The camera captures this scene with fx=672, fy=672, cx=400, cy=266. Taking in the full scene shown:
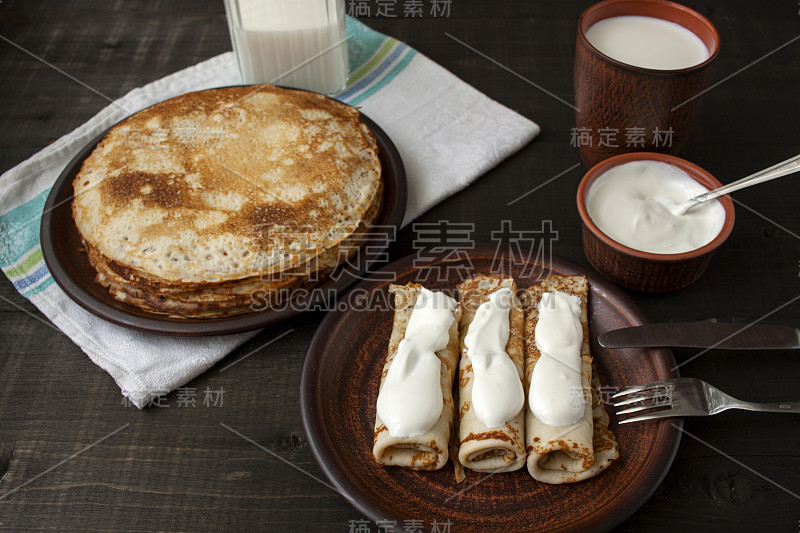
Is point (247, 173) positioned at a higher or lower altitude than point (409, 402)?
higher

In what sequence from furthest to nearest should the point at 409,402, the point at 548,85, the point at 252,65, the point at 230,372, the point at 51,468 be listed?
the point at 548,85, the point at 252,65, the point at 230,372, the point at 51,468, the point at 409,402

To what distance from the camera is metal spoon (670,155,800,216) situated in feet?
4.43

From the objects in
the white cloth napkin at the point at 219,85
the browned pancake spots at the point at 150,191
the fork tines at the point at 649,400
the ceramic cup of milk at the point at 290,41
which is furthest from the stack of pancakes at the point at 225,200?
the fork tines at the point at 649,400

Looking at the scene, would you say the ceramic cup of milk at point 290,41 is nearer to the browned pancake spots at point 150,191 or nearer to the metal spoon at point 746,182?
the browned pancake spots at point 150,191

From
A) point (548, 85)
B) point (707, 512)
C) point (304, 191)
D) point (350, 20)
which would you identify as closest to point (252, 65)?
point (350, 20)

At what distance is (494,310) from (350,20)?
1.36 meters

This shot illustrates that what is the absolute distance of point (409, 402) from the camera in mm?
1149

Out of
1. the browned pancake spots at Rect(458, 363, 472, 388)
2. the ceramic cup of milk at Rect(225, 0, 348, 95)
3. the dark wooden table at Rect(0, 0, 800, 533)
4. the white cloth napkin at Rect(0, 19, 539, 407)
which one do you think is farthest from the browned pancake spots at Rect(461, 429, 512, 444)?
the ceramic cup of milk at Rect(225, 0, 348, 95)

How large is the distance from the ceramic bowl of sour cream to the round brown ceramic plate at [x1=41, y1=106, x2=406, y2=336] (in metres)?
0.45

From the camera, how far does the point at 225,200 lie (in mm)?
1496

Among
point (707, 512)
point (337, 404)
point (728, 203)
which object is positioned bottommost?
point (707, 512)

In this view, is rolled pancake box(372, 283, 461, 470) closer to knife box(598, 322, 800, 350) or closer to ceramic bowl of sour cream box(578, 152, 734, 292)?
knife box(598, 322, 800, 350)

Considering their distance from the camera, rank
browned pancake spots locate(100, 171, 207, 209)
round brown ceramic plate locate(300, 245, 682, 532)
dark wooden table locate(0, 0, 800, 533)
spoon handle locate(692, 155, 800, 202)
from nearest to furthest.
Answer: round brown ceramic plate locate(300, 245, 682, 532), dark wooden table locate(0, 0, 800, 533), spoon handle locate(692, 155, 800, 202), browned pancake spots locate(100, 171, 207, 209)

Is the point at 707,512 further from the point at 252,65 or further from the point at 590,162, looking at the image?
the point at 252,65
